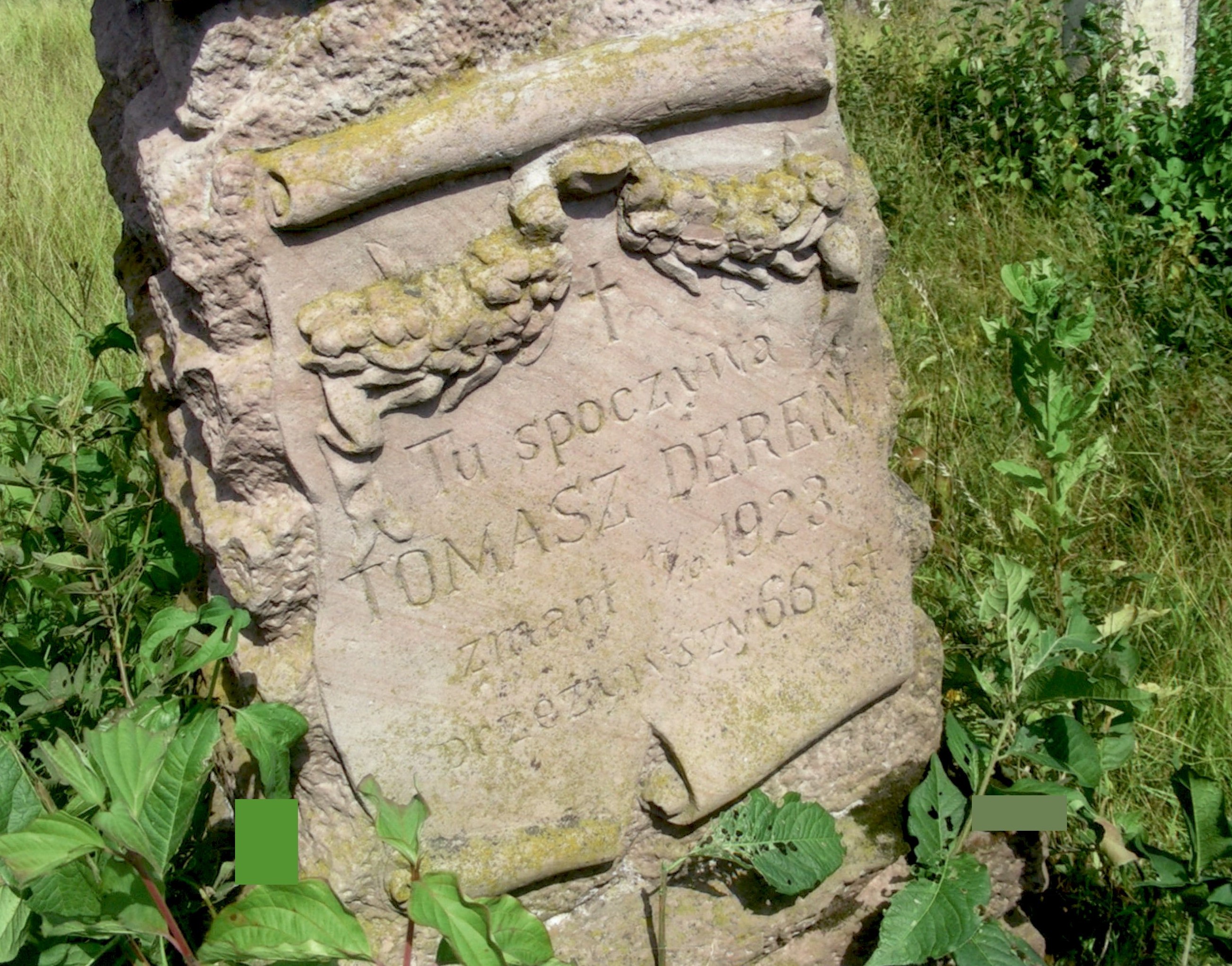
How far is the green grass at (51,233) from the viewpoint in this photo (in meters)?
3.21

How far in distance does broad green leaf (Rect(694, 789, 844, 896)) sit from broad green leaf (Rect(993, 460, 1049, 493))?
0.71m

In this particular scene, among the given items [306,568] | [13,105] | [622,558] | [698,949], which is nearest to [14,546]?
[306,568]

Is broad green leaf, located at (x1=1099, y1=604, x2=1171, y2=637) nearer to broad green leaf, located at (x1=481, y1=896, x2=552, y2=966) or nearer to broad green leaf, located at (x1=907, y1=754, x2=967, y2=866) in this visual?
broad green leaf, located at (x1=907, y1=754, x2=967, y2=866)

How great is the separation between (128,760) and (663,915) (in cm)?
85

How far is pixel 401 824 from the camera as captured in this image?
136cm

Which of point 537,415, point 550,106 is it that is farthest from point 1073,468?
point 550,106

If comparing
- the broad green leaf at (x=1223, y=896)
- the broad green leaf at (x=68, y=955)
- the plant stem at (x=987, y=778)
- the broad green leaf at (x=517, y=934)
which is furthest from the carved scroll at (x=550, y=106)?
the broad green leaf at (x=1223, y=896)

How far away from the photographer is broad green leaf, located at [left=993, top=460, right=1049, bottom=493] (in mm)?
2166

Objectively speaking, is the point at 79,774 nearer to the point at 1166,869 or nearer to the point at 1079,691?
the point at 1079,691

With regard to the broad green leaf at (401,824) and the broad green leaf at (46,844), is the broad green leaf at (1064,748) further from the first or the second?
the broad green leaf at (46,844)

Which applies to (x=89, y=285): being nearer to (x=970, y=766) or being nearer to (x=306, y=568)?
(x=306, y=568)

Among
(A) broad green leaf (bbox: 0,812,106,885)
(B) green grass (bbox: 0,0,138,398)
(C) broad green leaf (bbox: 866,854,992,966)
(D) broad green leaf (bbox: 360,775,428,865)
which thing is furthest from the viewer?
(B) green grass (bbox: 0,0,138,398)

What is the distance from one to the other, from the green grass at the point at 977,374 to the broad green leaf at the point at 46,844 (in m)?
1.26

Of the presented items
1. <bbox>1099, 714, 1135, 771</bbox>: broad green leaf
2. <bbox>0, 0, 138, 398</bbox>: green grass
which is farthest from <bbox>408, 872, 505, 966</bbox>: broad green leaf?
<bbox>0, 0, 138, 398</bbox>: green grass
